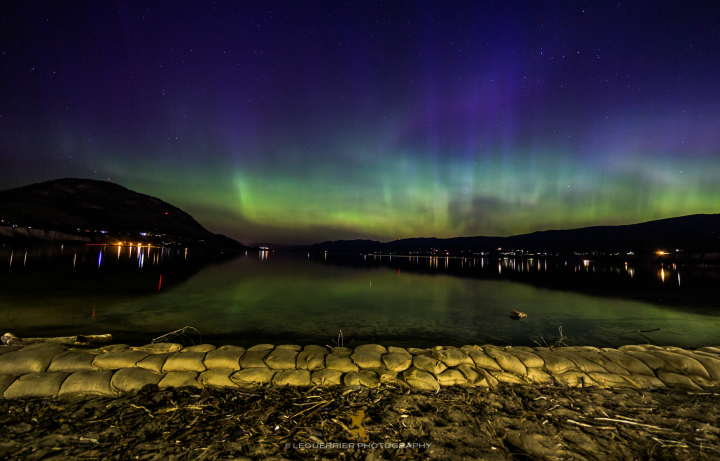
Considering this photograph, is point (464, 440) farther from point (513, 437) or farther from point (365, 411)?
point (365, 411)

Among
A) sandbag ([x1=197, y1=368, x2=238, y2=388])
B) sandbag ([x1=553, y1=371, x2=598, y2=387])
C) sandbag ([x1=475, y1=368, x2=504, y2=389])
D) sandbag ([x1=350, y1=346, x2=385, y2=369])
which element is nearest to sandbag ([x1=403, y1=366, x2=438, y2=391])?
sandbag ([x1=350, y1=346, x2=385, y2=369])

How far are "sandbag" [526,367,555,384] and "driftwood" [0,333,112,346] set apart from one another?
1115 centimetres

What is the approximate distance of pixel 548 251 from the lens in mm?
188000

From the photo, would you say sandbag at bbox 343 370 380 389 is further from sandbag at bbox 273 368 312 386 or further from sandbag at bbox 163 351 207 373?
sandbag at bbox 163 351 207 373

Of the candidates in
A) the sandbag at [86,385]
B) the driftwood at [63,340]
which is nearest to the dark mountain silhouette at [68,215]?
the driftwood at [63,340]

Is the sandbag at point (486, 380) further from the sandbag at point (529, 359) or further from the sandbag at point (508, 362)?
the sandbag at point (529, 359)

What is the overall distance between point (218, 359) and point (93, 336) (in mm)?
5549

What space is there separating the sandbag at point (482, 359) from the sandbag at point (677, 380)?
132 inches

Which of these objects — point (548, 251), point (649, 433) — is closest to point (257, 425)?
point (649, 433)

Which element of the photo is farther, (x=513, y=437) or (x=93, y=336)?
(x=93, y=336)

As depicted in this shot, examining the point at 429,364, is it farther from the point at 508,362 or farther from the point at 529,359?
the point at 529,359

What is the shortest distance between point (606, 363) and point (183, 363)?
9123 millimetres

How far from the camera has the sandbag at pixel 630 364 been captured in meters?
6.12

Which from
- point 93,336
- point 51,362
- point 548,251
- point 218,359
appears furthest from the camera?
point 548,251
